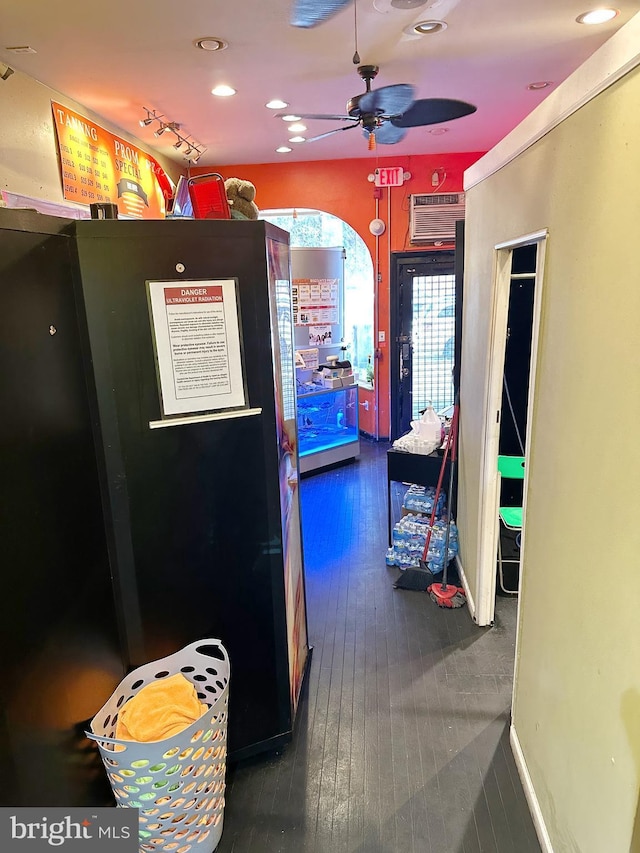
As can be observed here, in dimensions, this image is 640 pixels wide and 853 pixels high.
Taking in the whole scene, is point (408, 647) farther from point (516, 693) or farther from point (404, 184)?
point (404, 184)

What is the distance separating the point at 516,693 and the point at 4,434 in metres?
2.03

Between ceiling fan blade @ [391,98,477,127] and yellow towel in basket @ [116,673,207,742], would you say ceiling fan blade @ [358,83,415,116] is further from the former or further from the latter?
yellow towel in basket @ [116,673,207,742]

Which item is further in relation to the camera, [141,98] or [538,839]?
[141,98]

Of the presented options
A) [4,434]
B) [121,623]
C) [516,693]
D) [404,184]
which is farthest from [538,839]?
[404,184]

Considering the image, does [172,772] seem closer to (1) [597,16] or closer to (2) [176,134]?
(1) [597,16]

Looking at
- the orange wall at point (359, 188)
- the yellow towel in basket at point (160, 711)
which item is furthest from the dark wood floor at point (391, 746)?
the orange wall at point (359, 188)

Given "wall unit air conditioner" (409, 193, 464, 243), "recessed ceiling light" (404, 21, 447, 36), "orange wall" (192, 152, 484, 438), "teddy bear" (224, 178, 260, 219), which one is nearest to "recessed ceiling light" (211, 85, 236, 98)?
"recessed ceiling light" (404, 21, 447, 36)

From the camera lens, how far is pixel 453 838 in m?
1.85

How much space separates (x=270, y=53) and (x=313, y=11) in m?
0.67

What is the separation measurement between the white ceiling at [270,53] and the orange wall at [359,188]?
58.5 inches

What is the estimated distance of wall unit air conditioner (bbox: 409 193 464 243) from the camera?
591 cm

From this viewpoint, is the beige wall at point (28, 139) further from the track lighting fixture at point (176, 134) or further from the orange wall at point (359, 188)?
the orange wall at point (359, 188)

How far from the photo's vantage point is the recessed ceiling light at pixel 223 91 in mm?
3639

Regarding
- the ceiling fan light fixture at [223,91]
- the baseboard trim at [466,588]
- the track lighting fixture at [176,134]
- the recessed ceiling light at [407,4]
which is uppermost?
the track lighting fixture at [176,134]
